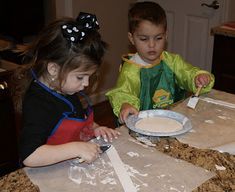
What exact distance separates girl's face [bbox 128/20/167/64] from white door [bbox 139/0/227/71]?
5.56 ft

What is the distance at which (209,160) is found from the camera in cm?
106

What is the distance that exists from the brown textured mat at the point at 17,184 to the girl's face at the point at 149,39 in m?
0.79

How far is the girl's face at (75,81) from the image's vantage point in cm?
114

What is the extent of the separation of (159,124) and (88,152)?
323 mm

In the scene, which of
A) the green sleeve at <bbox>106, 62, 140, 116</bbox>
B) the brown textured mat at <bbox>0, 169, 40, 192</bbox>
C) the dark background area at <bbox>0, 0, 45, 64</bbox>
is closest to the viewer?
the brown textured mat at <bbox>0, 169, 40, 192</bbox>

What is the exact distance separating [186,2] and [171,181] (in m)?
2.57

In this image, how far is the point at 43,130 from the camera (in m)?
1.08

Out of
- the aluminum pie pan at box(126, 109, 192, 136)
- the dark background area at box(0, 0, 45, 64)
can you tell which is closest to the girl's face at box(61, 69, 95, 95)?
the aluminum pie pan at box(126, 109, 192, 136)

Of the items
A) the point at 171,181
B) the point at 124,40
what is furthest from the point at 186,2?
the point at 171,181

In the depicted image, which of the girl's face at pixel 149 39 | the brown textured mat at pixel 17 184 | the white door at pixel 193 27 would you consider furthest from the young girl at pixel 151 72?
the white door at pixel 193 27

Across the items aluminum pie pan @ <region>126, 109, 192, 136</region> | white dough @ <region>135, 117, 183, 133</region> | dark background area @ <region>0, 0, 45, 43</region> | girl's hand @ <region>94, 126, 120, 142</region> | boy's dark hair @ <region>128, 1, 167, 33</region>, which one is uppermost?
boy's dark hair @ <region>128, 1, 167, 33</region>

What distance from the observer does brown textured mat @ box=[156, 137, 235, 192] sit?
3.10 ft

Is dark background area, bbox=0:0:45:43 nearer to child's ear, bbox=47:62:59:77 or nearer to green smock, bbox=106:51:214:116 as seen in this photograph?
green smock, bbox=106:51:214:116

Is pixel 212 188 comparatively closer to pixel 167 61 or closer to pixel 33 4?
pixel 167 61
